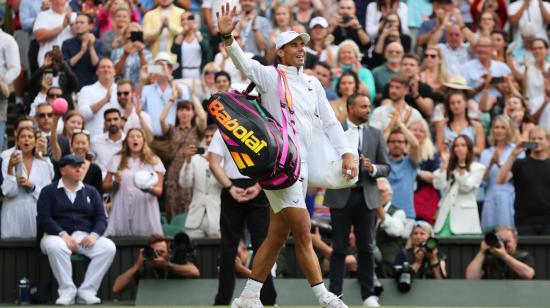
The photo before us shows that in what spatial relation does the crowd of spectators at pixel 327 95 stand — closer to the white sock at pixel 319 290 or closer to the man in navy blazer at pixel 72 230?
the man in navy blazer at pixel 72 230

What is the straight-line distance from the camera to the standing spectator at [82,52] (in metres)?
18.2

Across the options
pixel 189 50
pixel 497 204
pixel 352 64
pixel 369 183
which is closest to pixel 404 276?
pixel 369 183

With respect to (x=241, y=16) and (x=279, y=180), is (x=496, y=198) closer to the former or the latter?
(x=241, y=16)

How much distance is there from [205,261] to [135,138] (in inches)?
64.9

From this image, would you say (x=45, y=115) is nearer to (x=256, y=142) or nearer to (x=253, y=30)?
(x=253, y=30)

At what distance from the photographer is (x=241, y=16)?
1916 centimetres

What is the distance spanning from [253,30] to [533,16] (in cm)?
413

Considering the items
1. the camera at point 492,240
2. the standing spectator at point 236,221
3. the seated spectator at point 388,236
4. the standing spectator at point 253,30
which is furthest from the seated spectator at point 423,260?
the standing spectator at point 253,30

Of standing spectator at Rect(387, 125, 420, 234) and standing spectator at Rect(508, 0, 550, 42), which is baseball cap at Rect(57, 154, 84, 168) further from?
standing spectator at Rect(508, 0, 550, 42)

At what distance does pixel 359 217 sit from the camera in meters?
13.1

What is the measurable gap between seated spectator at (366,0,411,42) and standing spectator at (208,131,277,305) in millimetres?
6993

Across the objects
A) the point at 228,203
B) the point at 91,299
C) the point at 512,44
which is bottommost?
the point at 91,299

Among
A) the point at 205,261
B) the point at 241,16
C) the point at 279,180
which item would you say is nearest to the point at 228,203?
the point at 205,261

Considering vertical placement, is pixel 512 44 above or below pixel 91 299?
above
